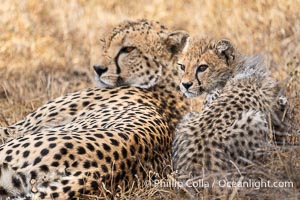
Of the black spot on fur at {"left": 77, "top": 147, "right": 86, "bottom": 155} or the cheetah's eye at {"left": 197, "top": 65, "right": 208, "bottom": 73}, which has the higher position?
the cheetah's eye at {"left": 197, "top": 65, "right": 208, "bottom": 73}

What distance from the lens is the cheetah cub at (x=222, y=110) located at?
174 inches

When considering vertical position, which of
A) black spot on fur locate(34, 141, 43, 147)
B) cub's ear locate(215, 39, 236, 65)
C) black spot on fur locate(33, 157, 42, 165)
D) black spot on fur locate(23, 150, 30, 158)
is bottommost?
black spot on fur locate(33, 157, 42, 165)

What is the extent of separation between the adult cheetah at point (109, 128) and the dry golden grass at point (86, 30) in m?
1.42

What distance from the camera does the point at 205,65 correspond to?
5348 millimetres

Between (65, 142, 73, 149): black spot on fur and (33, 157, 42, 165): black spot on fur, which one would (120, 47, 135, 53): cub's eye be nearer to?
(65, 142, 73, 149): black spot on fur

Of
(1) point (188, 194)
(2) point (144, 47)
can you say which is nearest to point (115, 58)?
(2) point (144, 47)

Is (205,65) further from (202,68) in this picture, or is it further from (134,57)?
(134,57)

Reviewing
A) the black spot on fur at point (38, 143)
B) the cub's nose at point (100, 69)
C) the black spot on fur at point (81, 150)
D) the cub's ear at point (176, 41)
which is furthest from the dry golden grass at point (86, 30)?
the black spot on fur at point (81, 150)

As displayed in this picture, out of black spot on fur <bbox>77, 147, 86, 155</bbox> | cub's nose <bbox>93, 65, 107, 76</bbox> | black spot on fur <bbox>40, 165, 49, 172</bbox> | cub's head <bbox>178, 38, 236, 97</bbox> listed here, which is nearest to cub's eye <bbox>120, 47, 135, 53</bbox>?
cub's nose <bbox>93, 65, 107, 76</bbox>

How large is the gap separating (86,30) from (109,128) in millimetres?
3521

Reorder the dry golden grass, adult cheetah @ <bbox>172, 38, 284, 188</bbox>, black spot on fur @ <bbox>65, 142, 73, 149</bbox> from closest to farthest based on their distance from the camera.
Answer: black spot on fur @ <bbox>65, 142, 73, 149</bbox>, adult cheetah @ <bbox>172, 38, 284, 188</bbox>, the dry golden grass

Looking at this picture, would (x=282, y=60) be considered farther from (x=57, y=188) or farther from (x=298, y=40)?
(x=57, y=188)

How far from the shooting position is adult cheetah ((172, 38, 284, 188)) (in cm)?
442

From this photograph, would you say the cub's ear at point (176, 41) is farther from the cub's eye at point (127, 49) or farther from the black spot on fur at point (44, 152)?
the black spot on fur at point (44, 152)
